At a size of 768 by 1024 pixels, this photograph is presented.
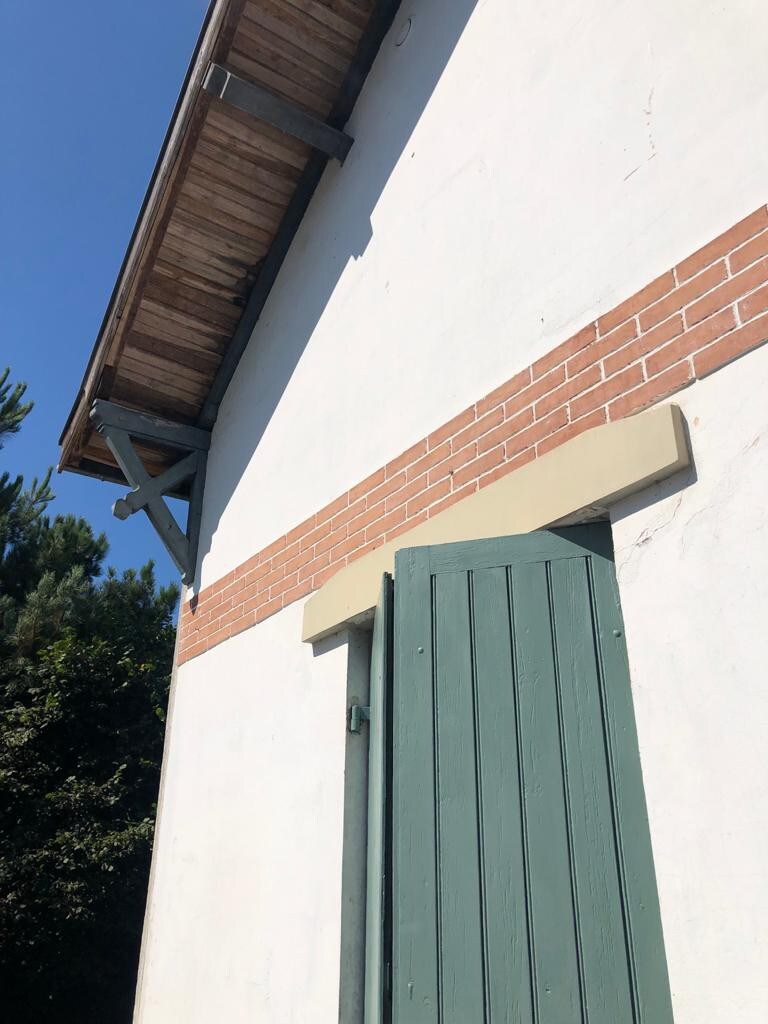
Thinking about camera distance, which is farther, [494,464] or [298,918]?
[298,918]

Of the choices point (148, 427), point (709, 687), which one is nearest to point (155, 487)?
point (148, 427)

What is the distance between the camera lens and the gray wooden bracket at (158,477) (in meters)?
5.32

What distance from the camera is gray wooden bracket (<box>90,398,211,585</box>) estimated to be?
5.32 metres

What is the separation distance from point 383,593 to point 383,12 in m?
3.65

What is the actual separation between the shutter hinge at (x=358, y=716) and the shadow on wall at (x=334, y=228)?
4.23 feet

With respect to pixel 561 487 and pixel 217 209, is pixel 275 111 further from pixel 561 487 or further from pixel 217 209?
pixel 561 487

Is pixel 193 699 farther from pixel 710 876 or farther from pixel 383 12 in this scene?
pixel 383 12

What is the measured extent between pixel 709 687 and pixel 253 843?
8.02 feet

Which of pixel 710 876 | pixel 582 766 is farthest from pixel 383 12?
pixel 710 876

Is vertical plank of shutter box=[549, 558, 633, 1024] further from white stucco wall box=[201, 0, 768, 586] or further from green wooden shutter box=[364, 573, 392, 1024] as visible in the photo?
white stucco wall box=[201, 0, 768, 586]

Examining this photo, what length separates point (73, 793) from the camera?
8.79 m

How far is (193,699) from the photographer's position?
475cm

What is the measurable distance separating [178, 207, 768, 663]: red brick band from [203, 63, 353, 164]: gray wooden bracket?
229 centimetres

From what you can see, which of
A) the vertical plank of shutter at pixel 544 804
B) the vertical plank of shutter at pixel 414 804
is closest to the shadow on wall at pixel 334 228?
the vertical plank of shutter at pixel 414 804
